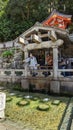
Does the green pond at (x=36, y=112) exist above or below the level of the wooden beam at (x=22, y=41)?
below

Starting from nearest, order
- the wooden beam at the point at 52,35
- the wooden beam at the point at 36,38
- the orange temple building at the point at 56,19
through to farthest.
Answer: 1. the wooden beam at the point at 52,35
2. the wooden beam at the point at 36,38
3. the orange temple building at the point at 56,19

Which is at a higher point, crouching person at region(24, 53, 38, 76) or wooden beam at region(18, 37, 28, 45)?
wooden beam at region(18, 37, 28, 45)

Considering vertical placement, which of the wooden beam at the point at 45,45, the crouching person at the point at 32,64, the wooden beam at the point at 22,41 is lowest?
the crouching person at the point at 32,64

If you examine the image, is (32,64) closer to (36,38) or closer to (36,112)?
(36,38)

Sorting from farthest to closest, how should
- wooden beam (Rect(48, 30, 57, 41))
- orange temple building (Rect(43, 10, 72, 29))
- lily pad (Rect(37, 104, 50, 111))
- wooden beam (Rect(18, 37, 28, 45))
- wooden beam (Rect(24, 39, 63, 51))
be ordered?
1. orange temple building (Rect(43, 10, 72, 29))
2. wooden beam (Rect(18, 37, 28, 45))
3. wooden beam (Rect(24, 39, 63, 51))
4. wooden beam (Rect(48, 30, 57, 41))
5. lily pad (Rect(37, 104, 50, 111))

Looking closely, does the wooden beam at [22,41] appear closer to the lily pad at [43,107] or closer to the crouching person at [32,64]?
the crouching person at [32,64]

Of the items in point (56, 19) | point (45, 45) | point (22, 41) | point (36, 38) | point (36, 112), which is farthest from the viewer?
point (56, 19)

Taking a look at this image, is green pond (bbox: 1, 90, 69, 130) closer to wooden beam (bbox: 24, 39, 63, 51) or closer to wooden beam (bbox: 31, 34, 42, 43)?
wooden beam (bbox: 24, 39, 63, 51)

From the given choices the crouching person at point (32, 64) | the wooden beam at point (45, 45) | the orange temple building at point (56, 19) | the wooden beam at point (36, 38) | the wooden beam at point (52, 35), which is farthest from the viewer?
the orange temple building at point (56, 19)

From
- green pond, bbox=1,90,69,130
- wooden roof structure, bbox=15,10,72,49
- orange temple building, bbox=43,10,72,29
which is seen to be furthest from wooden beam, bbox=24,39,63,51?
orange temple building, bbox=43,10,72,29

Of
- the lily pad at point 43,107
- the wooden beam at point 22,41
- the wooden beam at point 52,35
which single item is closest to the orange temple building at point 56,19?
the wooden beam at point 22,41

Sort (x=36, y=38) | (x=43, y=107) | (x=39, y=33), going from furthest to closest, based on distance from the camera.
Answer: (x=39, y=33), (x=36, y=38), (x=43, y=107)

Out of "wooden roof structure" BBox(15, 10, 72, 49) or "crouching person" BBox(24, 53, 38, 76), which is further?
"crouching person" BBox(24, 53, 38, 76)

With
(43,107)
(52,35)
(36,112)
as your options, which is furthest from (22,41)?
(36,112)
